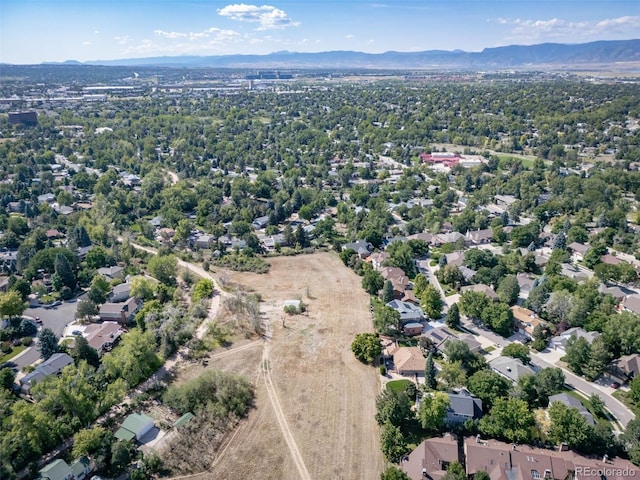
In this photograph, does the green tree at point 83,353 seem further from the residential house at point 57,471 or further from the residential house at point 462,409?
the residential house at point 462,409

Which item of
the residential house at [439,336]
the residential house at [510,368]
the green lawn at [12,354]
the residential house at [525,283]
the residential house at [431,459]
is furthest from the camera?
the residential house at [525,283]

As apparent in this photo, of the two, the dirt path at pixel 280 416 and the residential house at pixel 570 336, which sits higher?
the residential house at pixel 570 336

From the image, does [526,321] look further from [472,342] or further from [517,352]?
[472,342]

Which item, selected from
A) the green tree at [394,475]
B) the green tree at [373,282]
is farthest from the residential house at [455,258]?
the green tree at [394,475]

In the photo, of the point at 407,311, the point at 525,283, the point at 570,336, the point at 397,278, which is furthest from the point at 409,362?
the point at 525,283

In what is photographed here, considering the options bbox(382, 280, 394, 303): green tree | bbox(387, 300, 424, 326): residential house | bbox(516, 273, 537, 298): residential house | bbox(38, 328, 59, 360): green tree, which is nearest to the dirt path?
bbox(382, 280, 394, 303): green tree

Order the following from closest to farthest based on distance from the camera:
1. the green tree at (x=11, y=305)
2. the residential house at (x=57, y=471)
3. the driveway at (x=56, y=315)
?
1. the residential house at (x=57, y=471)
2. the green tree at (x=11, y=305)
3. the driveway at (x=56, y=315)
